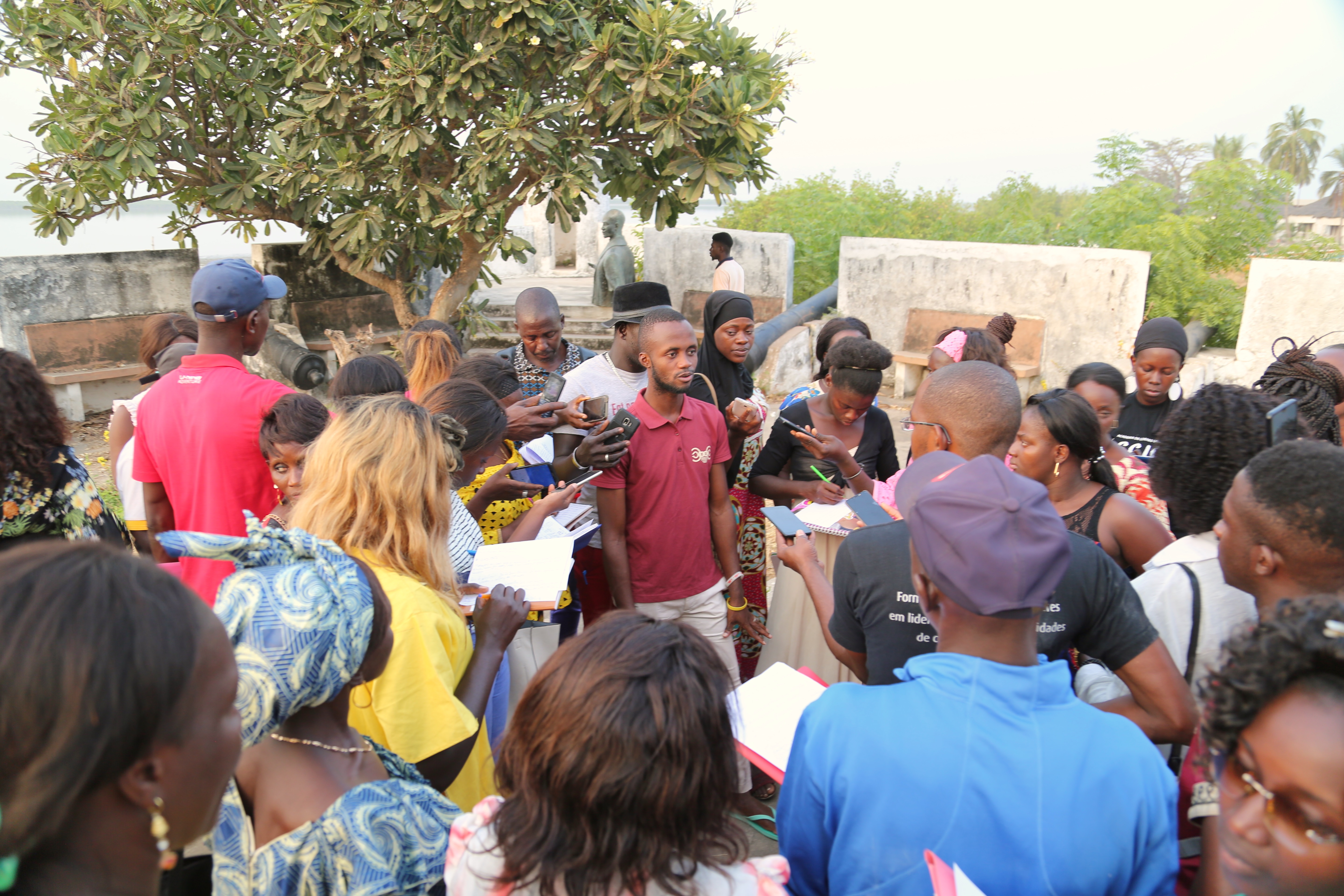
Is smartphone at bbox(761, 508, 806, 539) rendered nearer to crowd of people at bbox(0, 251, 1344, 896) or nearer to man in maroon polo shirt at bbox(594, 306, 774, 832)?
crowd of people at bbox(0, 251, 1344, 896)

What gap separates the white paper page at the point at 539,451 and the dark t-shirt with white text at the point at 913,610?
6.15 feet

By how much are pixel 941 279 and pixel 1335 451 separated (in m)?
8.36

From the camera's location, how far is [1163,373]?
13.4 feet

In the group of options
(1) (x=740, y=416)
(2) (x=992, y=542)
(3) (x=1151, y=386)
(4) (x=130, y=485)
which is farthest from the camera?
(3) (x=1151, y=386)

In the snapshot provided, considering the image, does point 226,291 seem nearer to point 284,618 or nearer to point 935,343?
point 284,618

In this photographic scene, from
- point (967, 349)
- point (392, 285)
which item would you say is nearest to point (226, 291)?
point (967, 349)

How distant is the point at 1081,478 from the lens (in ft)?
8.85

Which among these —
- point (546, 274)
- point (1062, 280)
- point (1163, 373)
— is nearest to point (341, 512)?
point (1163, 373)

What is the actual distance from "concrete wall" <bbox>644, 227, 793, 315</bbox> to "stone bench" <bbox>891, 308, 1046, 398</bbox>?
84.3 inches

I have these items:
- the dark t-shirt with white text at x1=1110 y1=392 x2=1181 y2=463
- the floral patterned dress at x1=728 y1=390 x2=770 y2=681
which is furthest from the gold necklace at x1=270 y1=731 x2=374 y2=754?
the dark t-shirt with white text at x1=1110 y1=392 x2=1181 y2=463

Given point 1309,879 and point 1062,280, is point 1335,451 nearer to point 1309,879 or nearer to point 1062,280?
point 1309,879

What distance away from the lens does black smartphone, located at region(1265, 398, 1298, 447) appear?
7.53ft

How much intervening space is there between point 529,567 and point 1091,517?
181 centimetres

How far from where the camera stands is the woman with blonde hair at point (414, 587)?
5.90ft
